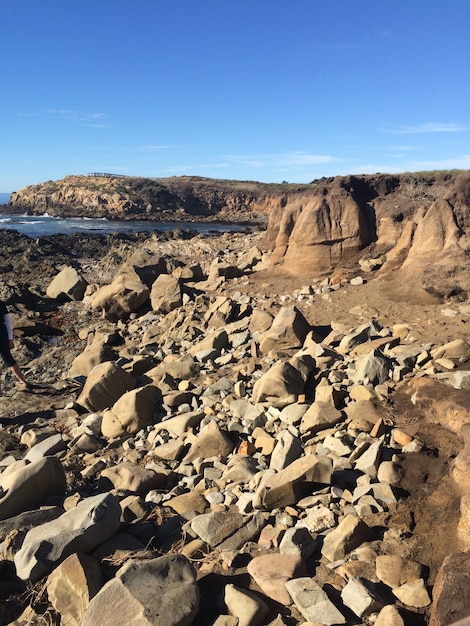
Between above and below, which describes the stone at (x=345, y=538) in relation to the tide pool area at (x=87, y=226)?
below

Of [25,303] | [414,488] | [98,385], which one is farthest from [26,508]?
[25,303]

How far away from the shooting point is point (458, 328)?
23.6 ft

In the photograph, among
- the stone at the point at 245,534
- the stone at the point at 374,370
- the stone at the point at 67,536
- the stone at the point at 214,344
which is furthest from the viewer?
the stone at the point at 214,344

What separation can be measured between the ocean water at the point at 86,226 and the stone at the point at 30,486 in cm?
3848

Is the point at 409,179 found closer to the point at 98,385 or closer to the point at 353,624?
the point at 98,385

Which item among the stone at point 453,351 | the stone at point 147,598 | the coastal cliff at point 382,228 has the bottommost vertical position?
the stone at point 147,598

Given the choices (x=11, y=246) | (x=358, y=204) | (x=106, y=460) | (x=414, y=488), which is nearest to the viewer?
(x=414, y=488)

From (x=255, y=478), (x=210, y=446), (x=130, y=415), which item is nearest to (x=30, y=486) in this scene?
(x=210, y=446)

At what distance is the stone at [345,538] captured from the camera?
3.54 m

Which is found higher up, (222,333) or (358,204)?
(358,204)

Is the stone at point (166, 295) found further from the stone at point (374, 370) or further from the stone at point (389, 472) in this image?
the stone at point (389, 472)

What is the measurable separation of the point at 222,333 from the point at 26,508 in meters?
5.31

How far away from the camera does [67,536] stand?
3.56m

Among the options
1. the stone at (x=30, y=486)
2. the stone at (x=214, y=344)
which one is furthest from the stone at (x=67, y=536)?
the stone at (x=214, y=344)
